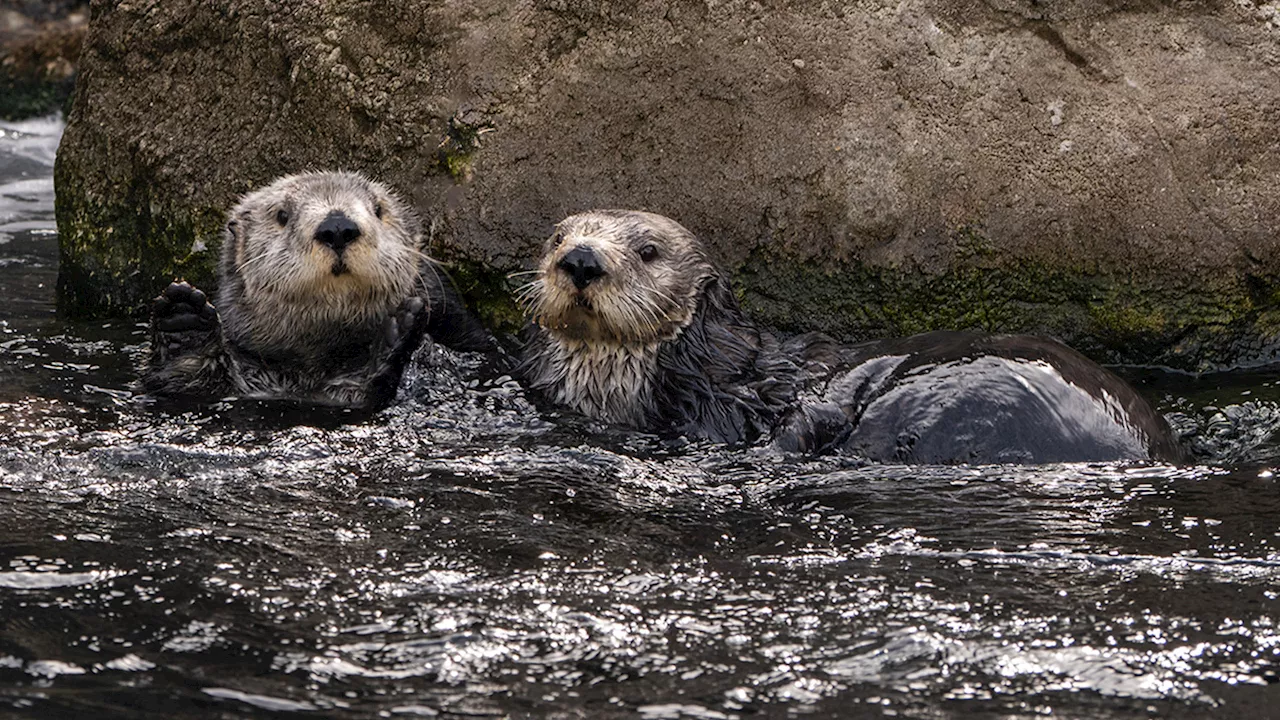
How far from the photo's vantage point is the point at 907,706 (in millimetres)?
3021

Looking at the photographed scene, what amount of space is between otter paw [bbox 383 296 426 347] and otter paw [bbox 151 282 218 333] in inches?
26.4

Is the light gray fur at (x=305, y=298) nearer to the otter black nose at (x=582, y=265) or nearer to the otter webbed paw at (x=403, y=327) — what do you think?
the otter webbed paw at (x=403, y=327)

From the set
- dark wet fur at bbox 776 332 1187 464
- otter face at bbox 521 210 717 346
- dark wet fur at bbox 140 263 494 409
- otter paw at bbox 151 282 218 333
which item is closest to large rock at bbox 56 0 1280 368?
dark wet fur at bbox 140 263 494 409

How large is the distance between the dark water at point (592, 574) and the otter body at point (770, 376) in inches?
6.7

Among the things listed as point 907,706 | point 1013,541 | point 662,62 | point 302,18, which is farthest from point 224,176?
point 907,706

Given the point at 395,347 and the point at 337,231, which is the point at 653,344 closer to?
the point at 395,347

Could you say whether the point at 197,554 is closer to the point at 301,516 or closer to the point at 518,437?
the point at 301,516

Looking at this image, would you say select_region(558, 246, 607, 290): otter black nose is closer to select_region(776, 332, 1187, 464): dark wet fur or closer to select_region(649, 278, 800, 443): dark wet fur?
select_region(649, 278, 800, 443): dark wet fur

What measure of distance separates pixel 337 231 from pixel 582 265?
973mm

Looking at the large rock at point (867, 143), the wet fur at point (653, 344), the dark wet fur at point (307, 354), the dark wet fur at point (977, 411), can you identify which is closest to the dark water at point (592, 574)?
the dark wet fur at point (977, 411)

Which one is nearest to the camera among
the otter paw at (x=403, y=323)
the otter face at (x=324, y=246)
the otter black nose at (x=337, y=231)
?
the otter black nose at (x=337, y=231)

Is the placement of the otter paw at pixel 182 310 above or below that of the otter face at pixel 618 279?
below

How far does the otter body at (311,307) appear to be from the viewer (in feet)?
18.7

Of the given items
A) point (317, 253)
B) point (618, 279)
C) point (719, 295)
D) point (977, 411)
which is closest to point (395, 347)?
point (317, 253)
